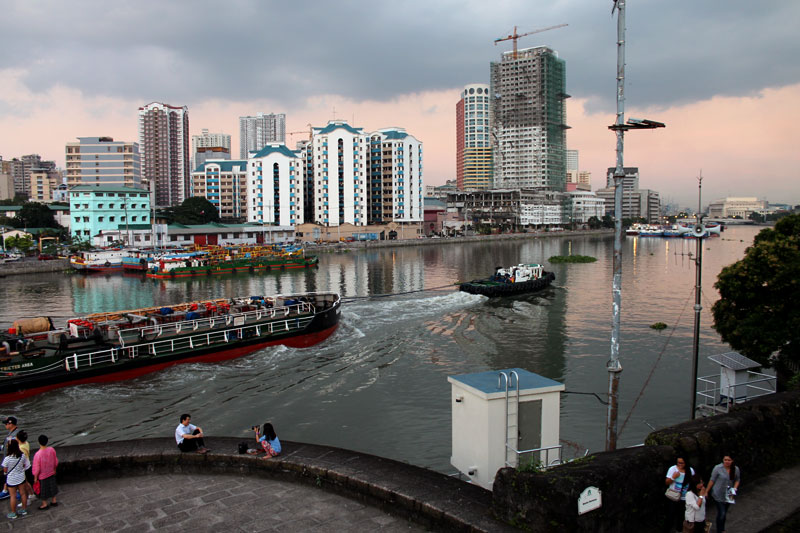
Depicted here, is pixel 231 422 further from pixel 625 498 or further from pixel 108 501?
pixel 625 498

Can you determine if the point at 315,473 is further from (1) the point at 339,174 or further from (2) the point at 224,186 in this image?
(2) the point at 224,186

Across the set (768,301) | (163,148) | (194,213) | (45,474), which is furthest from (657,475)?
(163,148)

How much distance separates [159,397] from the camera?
17.2 meters

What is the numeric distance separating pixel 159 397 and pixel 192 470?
10.2 metres

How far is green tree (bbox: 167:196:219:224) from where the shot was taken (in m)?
96.1

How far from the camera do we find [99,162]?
10612 cm

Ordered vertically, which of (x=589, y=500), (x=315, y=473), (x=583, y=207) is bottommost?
(x=315, y=473)

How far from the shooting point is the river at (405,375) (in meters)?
14.6

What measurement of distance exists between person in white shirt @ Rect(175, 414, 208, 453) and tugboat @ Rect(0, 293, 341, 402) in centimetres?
1148

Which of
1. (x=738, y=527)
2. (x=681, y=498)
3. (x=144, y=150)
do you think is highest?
(x=144, y=150)

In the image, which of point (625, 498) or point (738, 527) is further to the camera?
point (738, 527)

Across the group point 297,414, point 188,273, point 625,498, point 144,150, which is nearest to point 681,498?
point 625,498

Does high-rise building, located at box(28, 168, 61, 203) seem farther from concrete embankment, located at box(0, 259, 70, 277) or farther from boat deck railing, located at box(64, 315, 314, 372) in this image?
boat deck railing, located at box(64, 315, 314, 372)

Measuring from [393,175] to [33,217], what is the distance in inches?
2427
